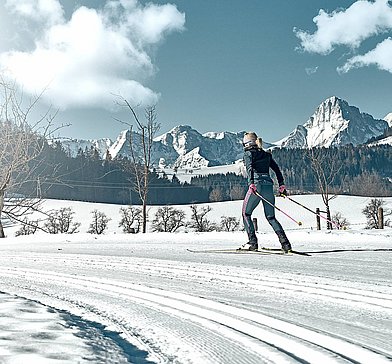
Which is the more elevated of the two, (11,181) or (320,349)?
(11,181)

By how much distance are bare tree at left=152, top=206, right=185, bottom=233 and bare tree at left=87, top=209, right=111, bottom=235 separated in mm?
9561

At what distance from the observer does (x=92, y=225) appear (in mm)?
72938

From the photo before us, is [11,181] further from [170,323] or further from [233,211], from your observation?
[233,211]

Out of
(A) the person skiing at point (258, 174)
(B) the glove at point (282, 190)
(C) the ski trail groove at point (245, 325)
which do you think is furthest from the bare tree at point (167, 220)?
(C) the ski trail groove at point (245, 325)

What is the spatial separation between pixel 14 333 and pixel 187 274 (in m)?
3.30

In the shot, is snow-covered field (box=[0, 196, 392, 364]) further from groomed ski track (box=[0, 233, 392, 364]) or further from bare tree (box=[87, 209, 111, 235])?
bare tree (box=[87, 209, 111, 235])

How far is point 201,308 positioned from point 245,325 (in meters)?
0.74

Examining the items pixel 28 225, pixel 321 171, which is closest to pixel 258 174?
pixel 28 225

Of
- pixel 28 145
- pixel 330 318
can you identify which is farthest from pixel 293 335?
pixel 28 145

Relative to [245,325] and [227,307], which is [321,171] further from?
[245,325]

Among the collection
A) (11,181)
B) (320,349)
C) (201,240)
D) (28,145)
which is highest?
(28,145)

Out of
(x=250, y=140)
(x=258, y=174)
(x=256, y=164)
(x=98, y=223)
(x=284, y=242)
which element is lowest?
(x=284, y=242)

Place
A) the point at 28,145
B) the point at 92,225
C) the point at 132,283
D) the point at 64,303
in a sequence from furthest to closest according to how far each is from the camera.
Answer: the point at 92,225 → the point at 28,145 → the point at 132,283 → the point at 64,303

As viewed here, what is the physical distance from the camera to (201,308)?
4.11 metres
